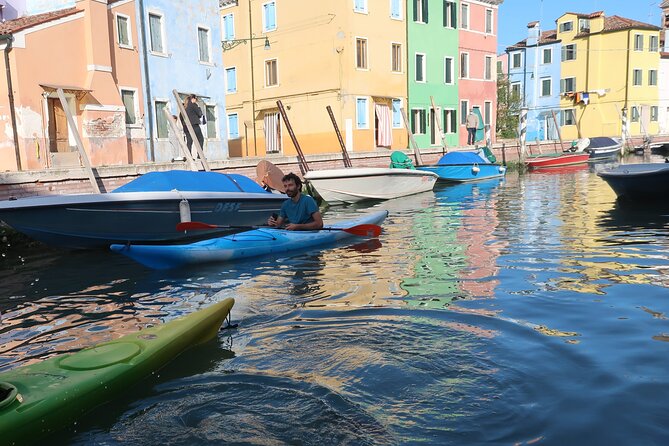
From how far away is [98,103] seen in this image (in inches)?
728

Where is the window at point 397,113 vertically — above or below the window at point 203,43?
below

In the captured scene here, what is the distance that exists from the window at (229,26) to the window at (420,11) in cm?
931

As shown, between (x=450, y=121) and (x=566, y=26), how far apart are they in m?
19.2

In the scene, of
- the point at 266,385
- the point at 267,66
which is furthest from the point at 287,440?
the point at 267,66

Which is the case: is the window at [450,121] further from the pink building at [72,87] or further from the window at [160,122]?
the pink building at [72,87]

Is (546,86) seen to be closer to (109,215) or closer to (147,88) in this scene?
(147,88)

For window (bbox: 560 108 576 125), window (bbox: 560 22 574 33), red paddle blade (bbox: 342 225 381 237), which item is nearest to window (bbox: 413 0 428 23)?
window (bbox: 560 22 574 33)

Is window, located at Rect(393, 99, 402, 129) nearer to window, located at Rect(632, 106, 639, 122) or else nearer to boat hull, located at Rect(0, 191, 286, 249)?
boat hull, located at Rect(0, 191, 286, 249)

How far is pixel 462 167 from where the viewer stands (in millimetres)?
22828

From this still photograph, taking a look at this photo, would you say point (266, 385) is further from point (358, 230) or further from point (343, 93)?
point (343, 93)

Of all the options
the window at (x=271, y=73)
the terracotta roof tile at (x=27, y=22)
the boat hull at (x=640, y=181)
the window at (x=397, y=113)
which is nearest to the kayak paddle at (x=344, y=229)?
the boat hull at (x=640, y=181)

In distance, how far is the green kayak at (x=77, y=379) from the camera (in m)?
3.37

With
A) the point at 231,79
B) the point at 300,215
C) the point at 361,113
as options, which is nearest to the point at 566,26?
the point at 361,113

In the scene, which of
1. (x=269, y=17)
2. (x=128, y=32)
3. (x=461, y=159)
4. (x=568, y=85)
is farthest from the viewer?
(x=568, y=85)
